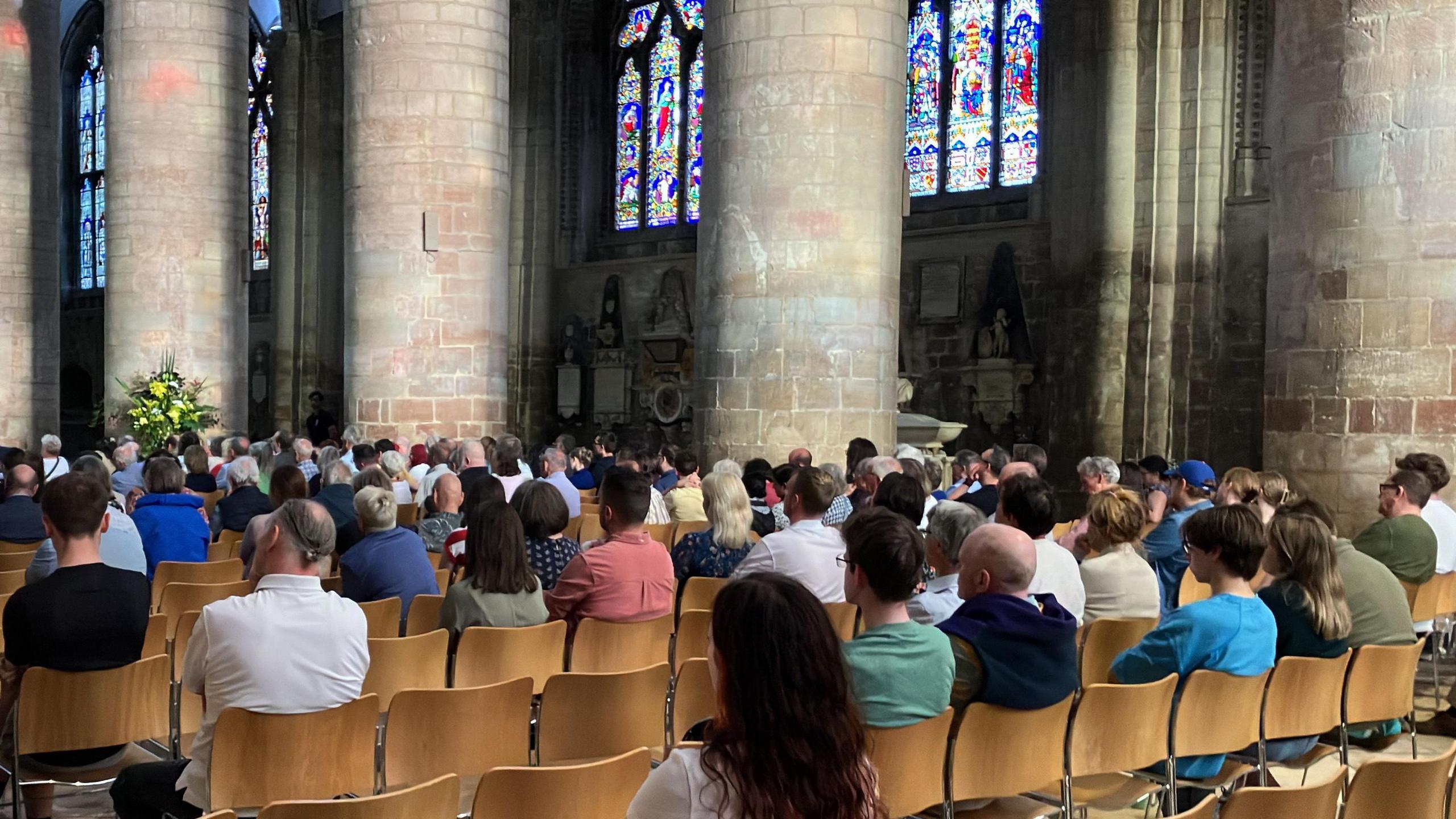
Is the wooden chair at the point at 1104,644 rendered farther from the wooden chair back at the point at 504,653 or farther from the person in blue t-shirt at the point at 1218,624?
the wooden chair back at the point at 504,653

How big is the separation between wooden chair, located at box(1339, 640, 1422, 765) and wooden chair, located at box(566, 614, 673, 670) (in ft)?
8.23

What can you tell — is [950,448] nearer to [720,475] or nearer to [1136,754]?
[720,475]

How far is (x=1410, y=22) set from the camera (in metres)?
9.49

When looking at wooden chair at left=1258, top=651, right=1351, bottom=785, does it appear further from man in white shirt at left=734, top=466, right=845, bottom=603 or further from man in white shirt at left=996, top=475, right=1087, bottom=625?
man in white shirt at left=734, top=466, right=845, bottom=603

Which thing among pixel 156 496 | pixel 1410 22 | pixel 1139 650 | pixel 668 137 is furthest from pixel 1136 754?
pixel 668 137

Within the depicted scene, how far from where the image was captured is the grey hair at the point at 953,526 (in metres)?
5.00

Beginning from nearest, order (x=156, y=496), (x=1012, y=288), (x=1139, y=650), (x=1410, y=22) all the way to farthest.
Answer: (x=1139, y=650)
(x=156, y=496)
(x=1410, y=22)
(x=1012, y=288)

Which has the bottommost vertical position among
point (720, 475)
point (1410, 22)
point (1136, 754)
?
point (1136, 754)

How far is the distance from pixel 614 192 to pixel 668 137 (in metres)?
1.61

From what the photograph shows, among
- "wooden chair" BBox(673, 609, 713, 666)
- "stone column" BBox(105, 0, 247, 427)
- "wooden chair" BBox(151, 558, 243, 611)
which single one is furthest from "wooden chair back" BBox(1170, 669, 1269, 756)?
"stone column" BBox(105, 0, 247, 427)

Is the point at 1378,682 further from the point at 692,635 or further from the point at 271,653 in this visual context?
the point at 271,653

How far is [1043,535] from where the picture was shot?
5.84 m

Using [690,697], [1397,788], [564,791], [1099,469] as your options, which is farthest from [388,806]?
[1099,469]

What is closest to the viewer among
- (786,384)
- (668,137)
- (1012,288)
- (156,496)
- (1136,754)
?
(1136,754)
